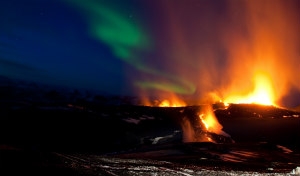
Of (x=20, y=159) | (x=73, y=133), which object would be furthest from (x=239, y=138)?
(x=20, y=159)

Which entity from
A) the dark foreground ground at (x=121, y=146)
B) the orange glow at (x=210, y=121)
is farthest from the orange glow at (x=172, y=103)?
the dark foreground ground at (x=121, y=146)

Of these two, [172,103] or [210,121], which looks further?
[172,103]

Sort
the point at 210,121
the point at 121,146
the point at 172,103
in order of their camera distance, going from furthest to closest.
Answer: the point at 172,103, the point at 210,121, the point at 121,146

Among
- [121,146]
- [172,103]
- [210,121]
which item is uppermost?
[172,103]

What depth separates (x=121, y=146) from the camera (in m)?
10.1

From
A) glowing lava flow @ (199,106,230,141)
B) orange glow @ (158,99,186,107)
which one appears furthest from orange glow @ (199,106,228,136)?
orange glow @ (158,99,186,107)

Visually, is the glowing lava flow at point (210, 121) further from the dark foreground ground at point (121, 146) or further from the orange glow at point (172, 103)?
the orange glow at point (172, 103)

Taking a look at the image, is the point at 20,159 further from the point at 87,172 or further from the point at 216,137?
the point at 216,137

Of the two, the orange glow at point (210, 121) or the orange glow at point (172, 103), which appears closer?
the orange glow at point (210, 121)

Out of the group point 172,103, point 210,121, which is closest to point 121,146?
point 210,121

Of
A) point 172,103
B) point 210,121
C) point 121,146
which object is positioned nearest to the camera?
point 121,146

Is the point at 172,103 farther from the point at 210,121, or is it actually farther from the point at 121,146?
the point at 121,146

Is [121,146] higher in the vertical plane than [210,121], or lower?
lower

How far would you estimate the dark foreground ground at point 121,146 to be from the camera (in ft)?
10.0
